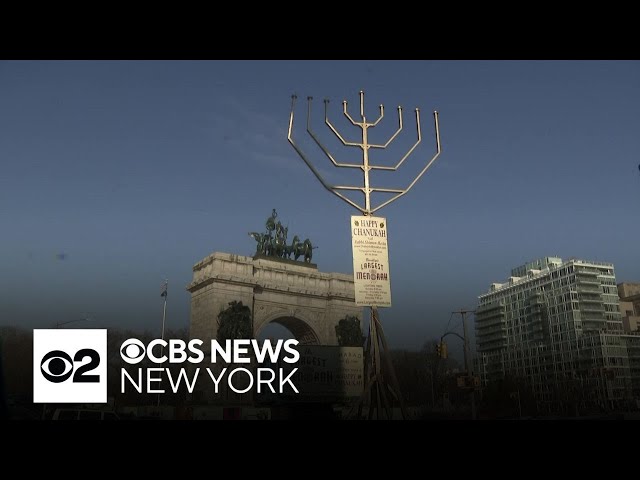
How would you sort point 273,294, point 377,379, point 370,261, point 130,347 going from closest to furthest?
1. point 377,379
2. point 370,261
3. point 130,347
4. point 273,294

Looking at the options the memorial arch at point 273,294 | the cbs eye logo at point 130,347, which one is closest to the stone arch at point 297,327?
the memorial arch at point 273,294

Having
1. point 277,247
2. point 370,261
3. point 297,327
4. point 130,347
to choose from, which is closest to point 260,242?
point 277,247

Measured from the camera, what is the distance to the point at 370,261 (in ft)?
21.1

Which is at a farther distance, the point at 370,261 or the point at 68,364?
the point at 68,364

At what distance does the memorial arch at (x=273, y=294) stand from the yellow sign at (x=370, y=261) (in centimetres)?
1634

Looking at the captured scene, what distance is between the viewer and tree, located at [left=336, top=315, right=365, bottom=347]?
78.8 ft

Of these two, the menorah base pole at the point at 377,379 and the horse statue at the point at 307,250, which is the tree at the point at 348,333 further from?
the menorah base pole at the point at 377,379

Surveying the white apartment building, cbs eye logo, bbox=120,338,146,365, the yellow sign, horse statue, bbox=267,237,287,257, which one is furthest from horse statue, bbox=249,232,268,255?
the white apartment building

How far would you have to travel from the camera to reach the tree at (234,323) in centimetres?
2112

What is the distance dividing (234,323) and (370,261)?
1573cm

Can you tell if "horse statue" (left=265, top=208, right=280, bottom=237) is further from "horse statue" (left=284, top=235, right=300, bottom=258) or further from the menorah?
the menorah

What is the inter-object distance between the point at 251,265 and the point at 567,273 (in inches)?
1430

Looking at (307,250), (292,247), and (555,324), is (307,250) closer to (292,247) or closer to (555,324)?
(292,247)
